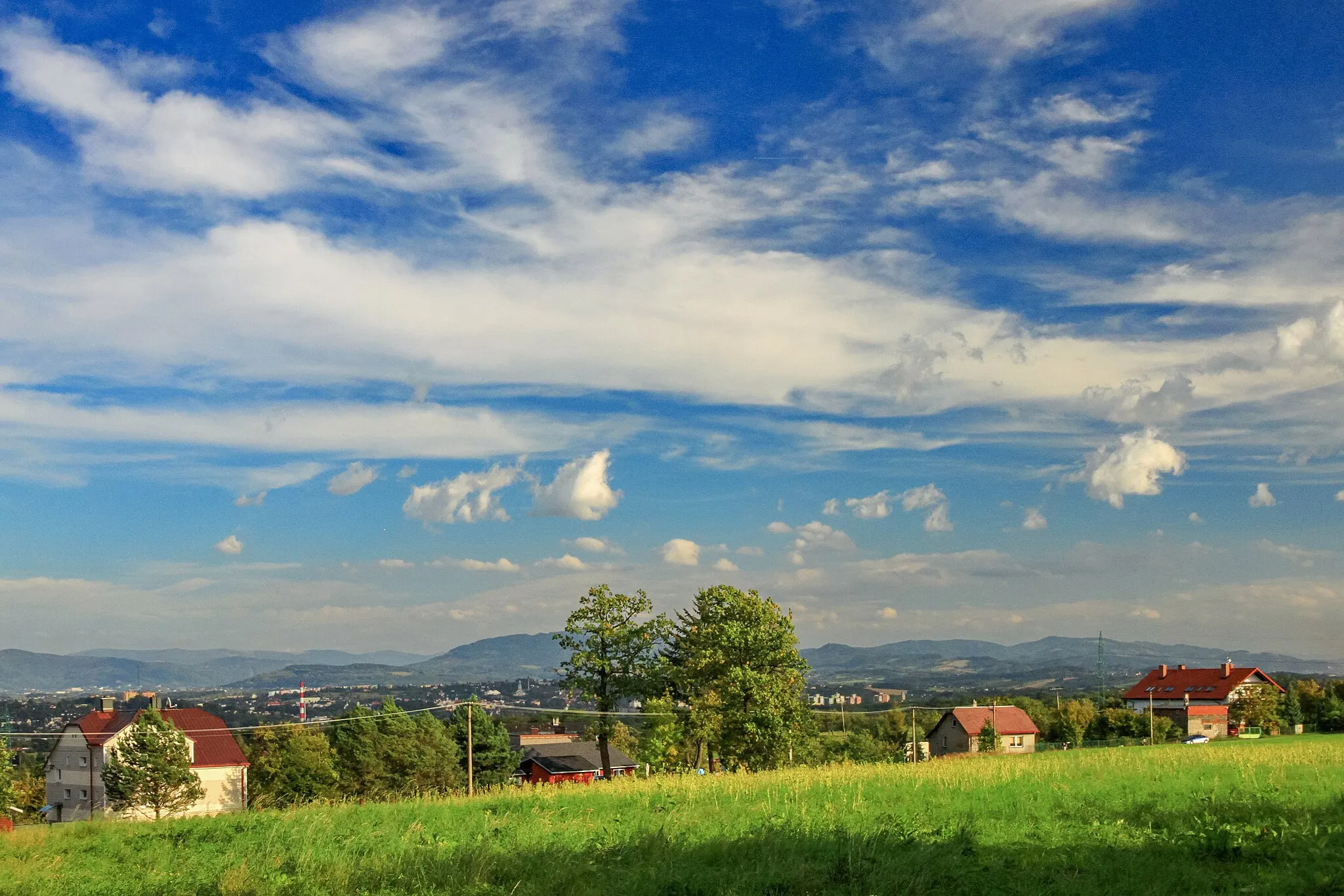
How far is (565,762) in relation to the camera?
334ft

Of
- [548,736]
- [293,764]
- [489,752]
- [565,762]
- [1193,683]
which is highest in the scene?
[293,764]

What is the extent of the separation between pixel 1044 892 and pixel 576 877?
19.9 ft

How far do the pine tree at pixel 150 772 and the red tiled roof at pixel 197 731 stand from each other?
14.6m

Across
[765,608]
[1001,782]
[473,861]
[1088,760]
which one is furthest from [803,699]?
[473,861]

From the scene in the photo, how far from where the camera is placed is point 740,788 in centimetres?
2286

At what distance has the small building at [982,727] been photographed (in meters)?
104

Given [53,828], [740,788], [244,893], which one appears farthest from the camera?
[740,788]

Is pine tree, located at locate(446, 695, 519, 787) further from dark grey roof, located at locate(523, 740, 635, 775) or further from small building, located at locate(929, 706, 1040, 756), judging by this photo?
small building, located at locate(929, 706, 1040, 756)

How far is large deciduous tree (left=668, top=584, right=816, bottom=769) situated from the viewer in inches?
1852

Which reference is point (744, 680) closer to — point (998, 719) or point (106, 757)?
point (106, 757)

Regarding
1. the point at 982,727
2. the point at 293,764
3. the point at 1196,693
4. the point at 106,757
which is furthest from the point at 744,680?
the point at 1196,693

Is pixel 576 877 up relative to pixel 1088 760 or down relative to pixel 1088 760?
up

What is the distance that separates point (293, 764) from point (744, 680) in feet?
147

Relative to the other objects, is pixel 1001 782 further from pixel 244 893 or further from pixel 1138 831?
pixel 244 893
